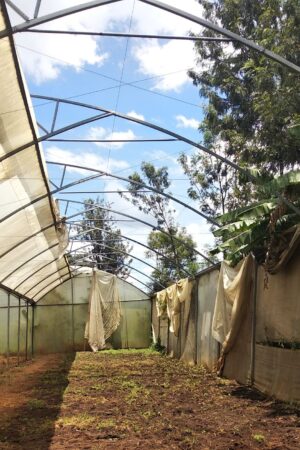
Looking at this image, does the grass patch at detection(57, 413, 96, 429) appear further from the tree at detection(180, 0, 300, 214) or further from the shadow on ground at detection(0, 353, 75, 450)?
the tree at detection(180, 0, 300, 214)

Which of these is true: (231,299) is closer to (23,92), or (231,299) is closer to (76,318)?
(23,92)

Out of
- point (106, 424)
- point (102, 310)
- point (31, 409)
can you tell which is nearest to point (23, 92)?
point (106, 424)

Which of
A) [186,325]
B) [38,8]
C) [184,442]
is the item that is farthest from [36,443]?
[186,325]

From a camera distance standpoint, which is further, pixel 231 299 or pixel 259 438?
pixel 231 299

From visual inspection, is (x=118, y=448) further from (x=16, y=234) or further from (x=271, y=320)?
(x=16, y=234)

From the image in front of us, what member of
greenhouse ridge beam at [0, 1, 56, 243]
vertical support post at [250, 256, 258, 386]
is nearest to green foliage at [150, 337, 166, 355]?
vertical support post at [250, 256, 258, 386]

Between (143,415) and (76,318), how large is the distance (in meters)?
15.6

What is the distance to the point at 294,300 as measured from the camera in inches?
291

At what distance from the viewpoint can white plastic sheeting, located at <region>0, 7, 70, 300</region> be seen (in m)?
5.48

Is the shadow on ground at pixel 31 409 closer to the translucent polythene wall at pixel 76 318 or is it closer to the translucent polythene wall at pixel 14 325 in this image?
the translucent polythene wall at pixel 14 325

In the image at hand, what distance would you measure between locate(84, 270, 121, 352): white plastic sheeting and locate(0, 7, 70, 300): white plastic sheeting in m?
4.66

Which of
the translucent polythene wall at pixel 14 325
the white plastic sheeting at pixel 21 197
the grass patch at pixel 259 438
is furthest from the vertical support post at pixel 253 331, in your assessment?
the translucent polythene wall at pixel 14 325

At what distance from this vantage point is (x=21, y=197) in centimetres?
873

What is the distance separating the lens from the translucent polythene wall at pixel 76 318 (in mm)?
21797
